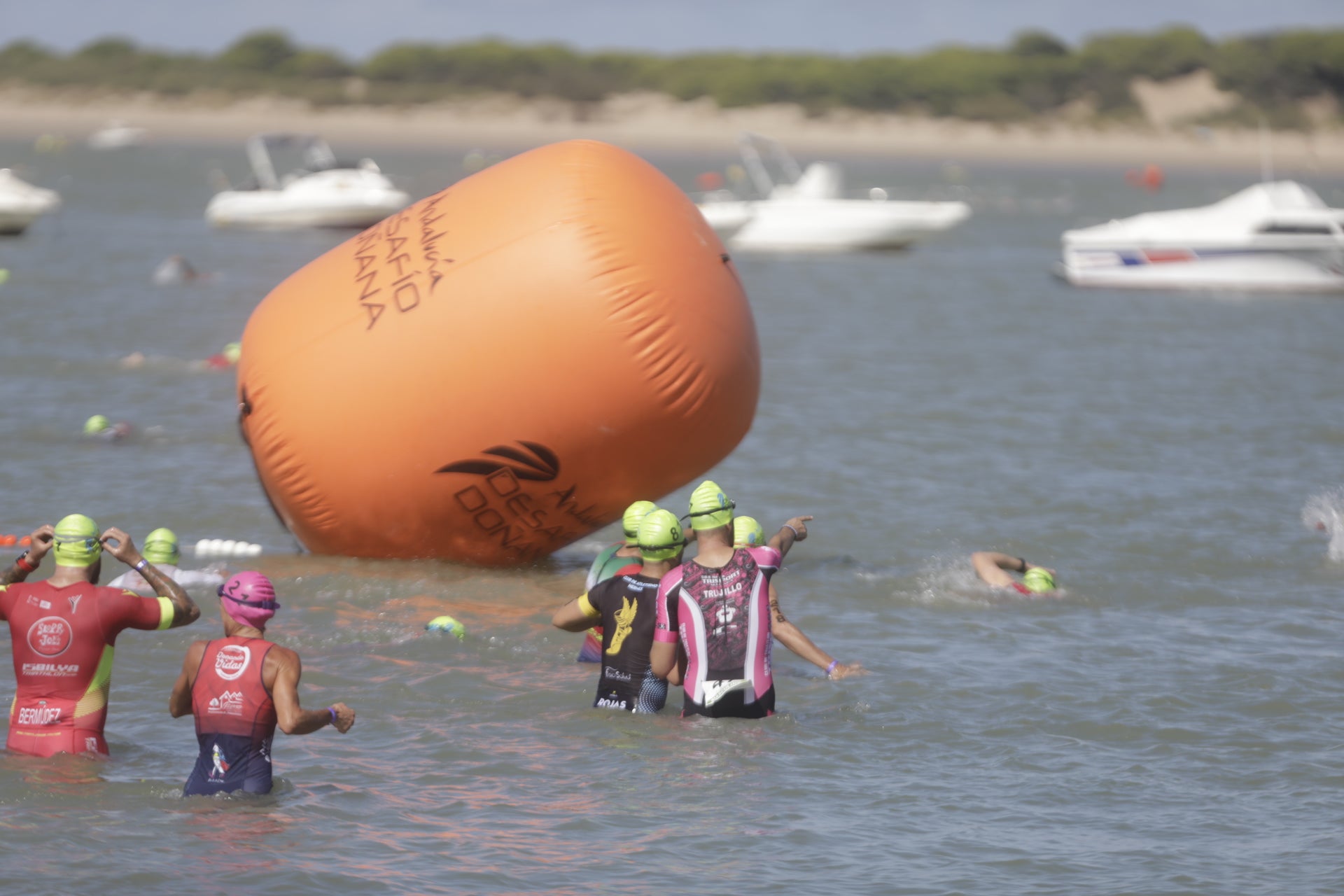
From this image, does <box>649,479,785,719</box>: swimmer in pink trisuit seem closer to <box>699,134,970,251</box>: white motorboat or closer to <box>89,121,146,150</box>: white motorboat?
<box>699,134,970,251</box>: white motorboat

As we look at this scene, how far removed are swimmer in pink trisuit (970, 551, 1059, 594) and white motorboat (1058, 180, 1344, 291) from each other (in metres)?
23.4

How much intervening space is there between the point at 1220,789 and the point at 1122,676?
192cm

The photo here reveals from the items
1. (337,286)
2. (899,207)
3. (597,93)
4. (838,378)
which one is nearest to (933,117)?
(597,93)

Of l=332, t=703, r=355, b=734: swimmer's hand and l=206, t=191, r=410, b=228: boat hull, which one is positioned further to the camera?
l=206, t=191, r=410, b=228: boat hull

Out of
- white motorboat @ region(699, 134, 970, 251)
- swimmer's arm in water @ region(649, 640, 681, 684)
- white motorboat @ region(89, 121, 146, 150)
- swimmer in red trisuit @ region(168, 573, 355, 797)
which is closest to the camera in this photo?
swimmer in red trisuit @ region(168, 573, 355, 797)

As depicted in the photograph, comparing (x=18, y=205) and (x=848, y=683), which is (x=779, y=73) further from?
(x=848, y=683)

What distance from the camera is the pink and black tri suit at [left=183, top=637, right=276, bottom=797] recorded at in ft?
24.3

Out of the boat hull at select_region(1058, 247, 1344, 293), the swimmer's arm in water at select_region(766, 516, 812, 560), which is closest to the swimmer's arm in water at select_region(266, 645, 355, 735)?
the swimmer's arm in water at select_region(766, 516, 812, 560)

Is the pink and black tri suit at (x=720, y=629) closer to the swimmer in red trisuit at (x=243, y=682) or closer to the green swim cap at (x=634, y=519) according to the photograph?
the green swim cap at (x=634, y=519)

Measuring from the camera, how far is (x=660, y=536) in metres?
8.88

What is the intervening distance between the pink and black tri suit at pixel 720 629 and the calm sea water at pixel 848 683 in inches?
8.8

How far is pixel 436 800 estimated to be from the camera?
26.9 ft

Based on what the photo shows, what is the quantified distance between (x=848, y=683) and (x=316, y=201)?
3593 centimetres

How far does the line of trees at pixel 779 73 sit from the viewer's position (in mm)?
128625
